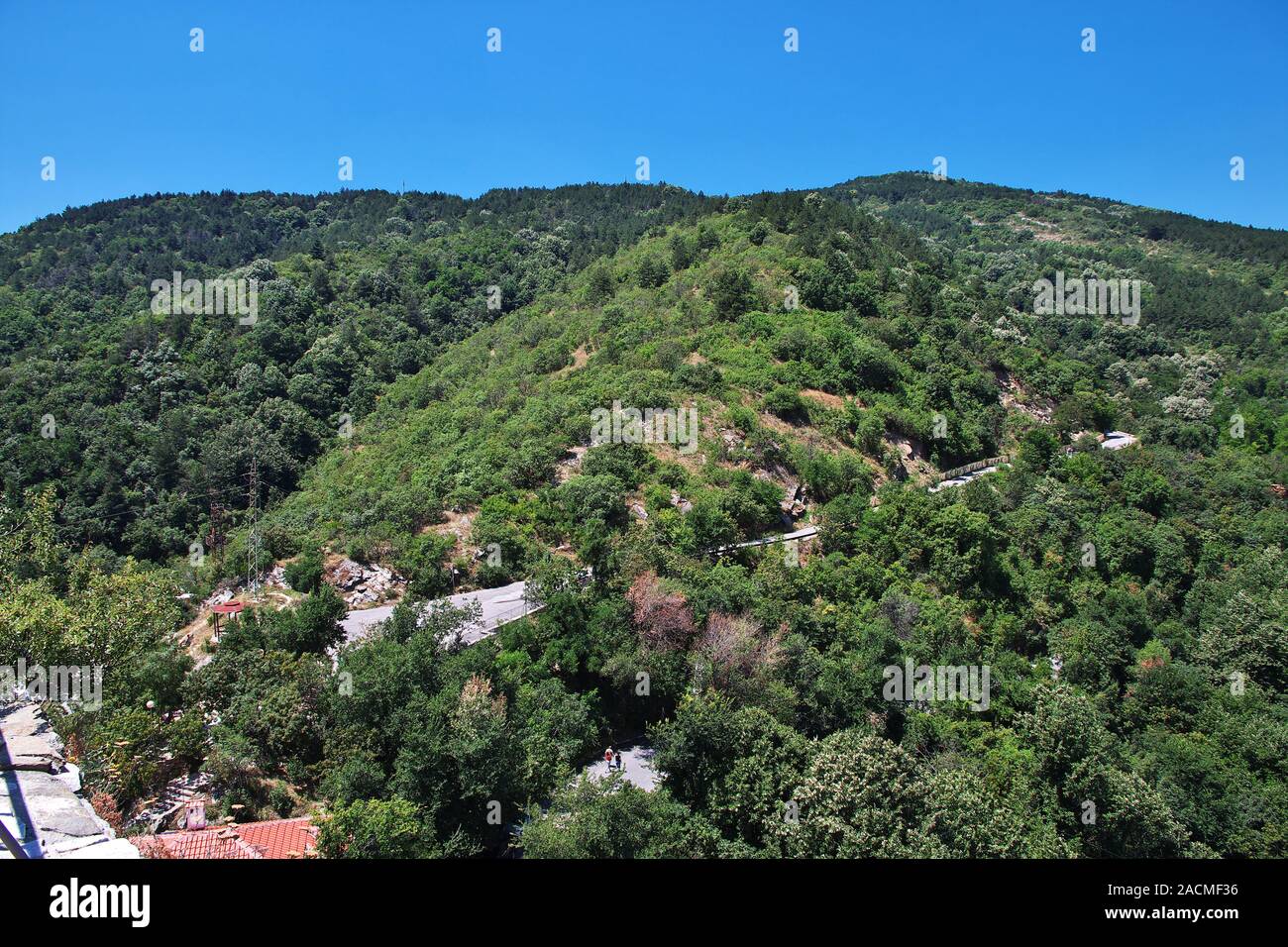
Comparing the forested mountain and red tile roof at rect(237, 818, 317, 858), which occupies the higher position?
the forested mountain

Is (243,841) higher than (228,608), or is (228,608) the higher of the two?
(228,608)

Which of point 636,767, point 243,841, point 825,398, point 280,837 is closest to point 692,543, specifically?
point 636,767

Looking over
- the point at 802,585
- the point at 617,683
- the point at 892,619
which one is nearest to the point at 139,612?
the point at 617,683

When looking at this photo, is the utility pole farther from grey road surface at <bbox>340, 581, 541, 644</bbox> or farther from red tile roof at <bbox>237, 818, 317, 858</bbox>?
red tile roof at <bbox>237, 818, 317, 858</bbox>

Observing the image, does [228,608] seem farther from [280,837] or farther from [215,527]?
[215,527]

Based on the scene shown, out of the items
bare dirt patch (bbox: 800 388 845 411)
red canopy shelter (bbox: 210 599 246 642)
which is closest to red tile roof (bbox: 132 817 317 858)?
red canopy shelter (bbox: 210 599 246 642)

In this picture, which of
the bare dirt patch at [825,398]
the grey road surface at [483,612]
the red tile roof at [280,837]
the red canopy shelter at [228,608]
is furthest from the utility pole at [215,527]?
the bare dirt patch at [825,398]
